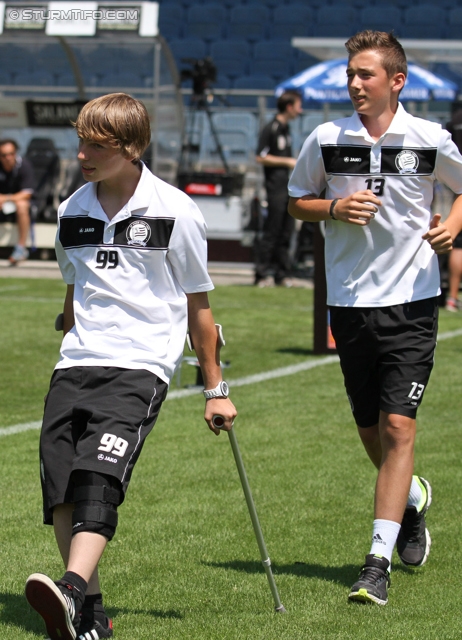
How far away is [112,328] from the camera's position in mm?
3504

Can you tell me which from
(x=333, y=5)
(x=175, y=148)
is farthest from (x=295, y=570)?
(x=333, y=5)

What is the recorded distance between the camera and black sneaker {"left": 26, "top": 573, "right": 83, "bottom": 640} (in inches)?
118

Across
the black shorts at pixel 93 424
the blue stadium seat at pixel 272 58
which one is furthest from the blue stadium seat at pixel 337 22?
the black shorts at pixel 93 424

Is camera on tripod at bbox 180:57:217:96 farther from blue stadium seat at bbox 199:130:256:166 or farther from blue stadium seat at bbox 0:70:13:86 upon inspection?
blue stadium seat at bbox 0:70:13:86

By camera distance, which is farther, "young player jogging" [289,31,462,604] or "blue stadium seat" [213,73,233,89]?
"blue stadium seat" [213,73,233,89]

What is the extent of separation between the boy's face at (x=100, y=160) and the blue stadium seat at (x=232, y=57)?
79.7 feet

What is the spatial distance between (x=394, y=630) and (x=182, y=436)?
321 centimetres

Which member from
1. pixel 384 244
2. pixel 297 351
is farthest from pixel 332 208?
pixel 297 351

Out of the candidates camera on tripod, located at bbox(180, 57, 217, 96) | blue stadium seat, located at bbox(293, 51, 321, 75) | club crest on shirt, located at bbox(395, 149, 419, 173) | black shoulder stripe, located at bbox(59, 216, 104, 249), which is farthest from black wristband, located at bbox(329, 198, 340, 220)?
blue stadium seat, located at bbox(293, 51, 321, 75)

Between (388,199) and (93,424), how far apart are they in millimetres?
1601

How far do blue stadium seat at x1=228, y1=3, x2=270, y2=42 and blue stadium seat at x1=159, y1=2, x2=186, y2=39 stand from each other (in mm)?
1346

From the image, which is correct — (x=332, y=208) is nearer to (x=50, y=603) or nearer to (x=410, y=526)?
(x=410, y=526)

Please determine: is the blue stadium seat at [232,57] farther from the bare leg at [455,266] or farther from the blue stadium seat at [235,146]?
the bare leg at [455,266]

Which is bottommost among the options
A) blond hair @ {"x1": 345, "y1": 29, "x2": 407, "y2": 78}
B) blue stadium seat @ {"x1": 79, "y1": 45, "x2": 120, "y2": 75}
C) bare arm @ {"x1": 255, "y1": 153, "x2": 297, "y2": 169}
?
bare arm @ {"x1": 255, "y1": 153, "x2": 297, "y2": 169}
